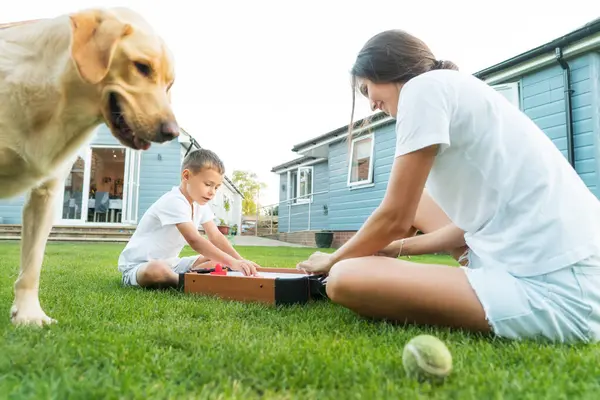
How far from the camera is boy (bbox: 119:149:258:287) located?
3.21 m

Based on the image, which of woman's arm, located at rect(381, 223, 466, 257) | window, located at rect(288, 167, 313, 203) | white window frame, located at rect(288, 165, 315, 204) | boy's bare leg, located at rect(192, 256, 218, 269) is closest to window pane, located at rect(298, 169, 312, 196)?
window, located at rect(288, 167, 313, 203)

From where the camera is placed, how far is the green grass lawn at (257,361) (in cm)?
106

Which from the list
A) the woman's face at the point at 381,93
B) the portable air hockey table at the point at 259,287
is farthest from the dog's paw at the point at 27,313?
the woman's face at the point at 381,93

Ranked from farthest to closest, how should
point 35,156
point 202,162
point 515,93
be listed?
point 515,93, point 202,162, point 35,156

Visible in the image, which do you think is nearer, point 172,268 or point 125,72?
point 125,72

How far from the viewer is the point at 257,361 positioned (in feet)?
4.24

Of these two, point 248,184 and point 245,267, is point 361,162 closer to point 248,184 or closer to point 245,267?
point 245,267

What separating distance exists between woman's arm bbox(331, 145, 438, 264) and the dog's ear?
1261 millimetres

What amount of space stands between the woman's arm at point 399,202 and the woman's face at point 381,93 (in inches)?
18.0

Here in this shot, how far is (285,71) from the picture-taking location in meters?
15.7

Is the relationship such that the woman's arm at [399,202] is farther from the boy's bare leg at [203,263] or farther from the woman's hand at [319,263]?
the boy's bare leg at [203,263]

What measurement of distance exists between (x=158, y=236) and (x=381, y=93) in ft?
8.02

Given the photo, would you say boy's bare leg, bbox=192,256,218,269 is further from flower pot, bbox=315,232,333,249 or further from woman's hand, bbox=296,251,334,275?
flower pot, bbox=315,232,333,249

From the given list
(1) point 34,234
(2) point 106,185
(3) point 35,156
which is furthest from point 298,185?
(3) point 35,156
